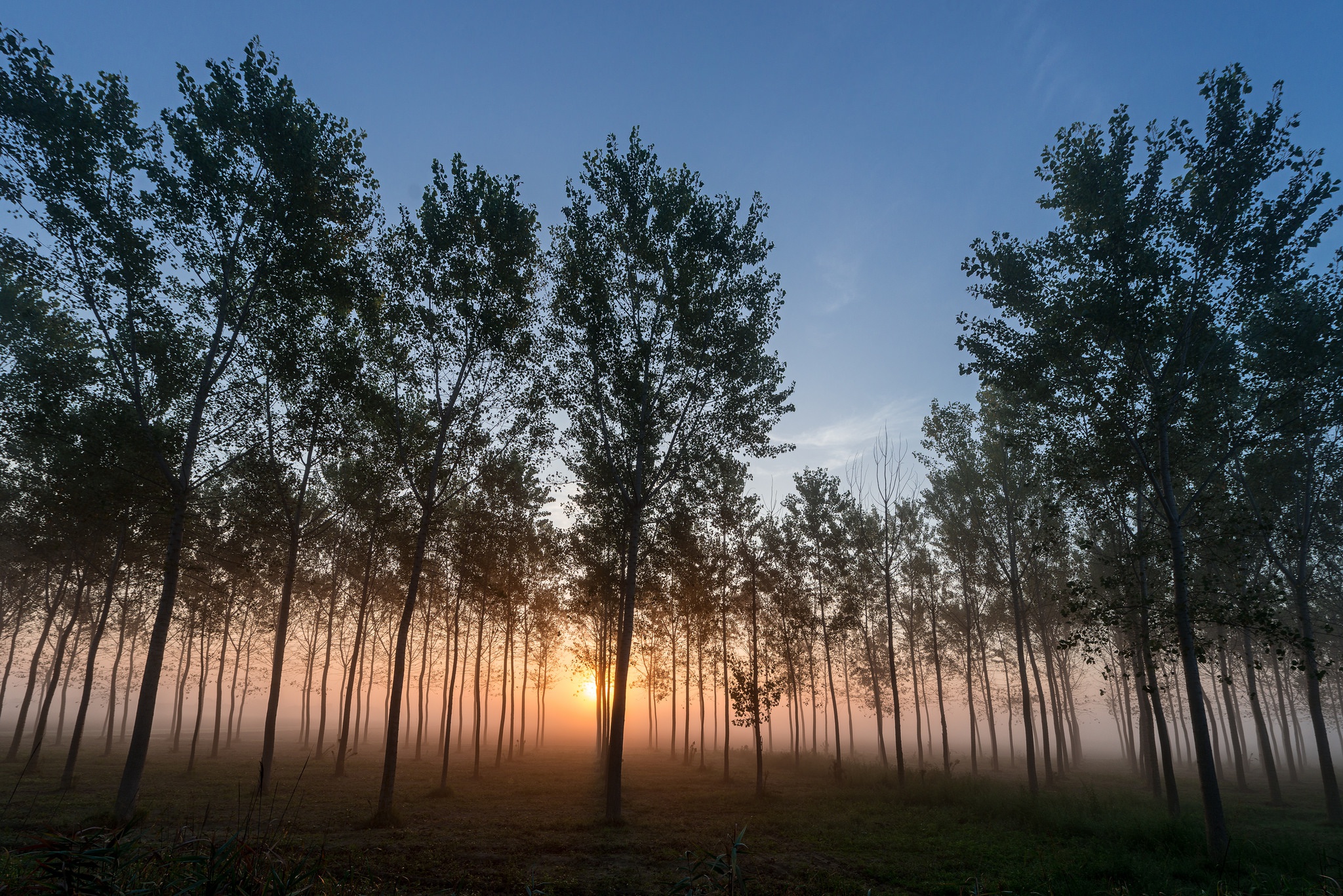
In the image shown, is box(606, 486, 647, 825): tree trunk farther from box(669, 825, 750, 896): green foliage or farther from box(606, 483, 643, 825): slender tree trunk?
box(669, 825, 750, 896): green foliage

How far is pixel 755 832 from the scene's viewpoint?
16.1 m

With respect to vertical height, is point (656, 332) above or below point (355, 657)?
above

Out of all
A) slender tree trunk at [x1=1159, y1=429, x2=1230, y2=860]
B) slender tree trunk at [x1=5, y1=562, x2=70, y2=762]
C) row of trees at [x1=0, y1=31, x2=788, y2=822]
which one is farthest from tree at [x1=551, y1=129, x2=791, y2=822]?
slender tree trunk at [x1=5, y1=562, x2=70, y2=762]

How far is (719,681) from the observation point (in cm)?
3800

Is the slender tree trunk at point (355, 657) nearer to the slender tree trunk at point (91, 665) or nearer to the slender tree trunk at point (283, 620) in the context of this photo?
the slender tree trunk at point (283, 620)

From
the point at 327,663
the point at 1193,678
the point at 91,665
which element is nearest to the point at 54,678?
the point at 91,665

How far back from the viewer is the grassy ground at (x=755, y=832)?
10984 mm

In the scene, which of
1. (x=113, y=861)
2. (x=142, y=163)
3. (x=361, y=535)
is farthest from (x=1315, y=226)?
(x=361, y=535)

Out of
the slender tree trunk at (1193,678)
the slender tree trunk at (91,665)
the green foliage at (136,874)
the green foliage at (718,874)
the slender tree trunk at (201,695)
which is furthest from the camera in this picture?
the slender tree trunk at (201,695)

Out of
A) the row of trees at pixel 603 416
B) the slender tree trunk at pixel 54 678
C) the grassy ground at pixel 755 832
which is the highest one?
the row of trees at pixel 603 416

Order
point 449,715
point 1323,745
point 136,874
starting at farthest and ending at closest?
point 449,715, point 1323,745, point 136,874

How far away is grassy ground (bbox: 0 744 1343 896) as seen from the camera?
11.0 meters

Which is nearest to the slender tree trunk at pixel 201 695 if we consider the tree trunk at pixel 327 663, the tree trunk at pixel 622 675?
the tree trunk at pixel 327 663

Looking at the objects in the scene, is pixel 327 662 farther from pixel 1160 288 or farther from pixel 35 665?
pixel 1160 288
